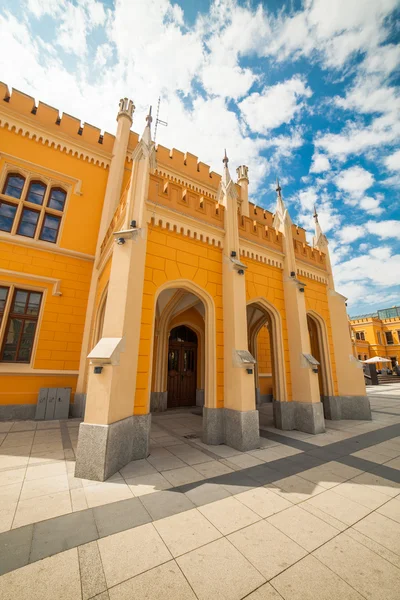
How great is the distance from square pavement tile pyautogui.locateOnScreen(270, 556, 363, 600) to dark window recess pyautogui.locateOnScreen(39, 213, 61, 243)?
10.9 meters

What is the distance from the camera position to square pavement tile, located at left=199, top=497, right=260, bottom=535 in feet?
9.65

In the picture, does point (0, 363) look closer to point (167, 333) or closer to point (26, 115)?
point (167, 333)

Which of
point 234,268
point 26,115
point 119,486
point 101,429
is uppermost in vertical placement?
point 26,115

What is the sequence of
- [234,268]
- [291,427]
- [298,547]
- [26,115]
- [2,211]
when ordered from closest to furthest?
1. [298,547]
2. [234,268]
3. [291,427]
4. [2,211]
5. [26,115]

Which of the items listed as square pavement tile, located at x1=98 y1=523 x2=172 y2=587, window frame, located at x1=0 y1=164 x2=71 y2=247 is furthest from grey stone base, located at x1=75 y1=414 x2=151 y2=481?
window frame, located at x1=0 y1=164 x2=71 y2=247

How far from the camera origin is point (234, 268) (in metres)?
6.84

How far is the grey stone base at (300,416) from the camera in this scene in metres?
7.28

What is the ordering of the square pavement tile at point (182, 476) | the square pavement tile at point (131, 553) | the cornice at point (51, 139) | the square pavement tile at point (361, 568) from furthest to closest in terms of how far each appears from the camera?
the cornice at point (51, 139)
the square pavement tile at point (182, 476)
the square pavement tile at point (131, 553)
the square pavement tile at point (361, 568)

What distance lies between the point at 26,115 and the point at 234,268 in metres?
10.6

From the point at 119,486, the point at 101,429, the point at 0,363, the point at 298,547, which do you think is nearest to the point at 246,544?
the point at 298,547

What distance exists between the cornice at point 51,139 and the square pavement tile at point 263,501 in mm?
12655

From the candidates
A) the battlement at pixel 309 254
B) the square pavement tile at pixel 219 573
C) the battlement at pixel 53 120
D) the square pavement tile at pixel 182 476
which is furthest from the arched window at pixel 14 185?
the square pavement tile at pixel 219 573

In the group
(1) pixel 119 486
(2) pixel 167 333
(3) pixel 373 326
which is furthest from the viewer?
(3) pixel 373 326

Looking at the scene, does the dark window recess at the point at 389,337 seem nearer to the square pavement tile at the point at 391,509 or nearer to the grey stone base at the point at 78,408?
the square pavement tile at the point at 391,509
